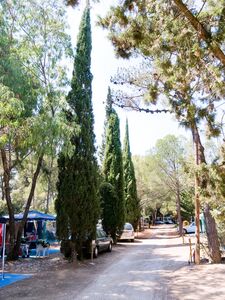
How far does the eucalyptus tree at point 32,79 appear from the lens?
945cm

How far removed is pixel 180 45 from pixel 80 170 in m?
9.73

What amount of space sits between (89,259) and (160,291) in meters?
6.97

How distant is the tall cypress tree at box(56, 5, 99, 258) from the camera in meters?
14.5

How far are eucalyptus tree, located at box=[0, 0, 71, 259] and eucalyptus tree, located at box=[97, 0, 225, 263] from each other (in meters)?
3.27

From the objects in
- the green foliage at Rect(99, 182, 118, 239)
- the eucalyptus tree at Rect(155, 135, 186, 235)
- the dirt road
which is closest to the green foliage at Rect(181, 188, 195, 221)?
the eucalyptus tree at Rect(155, 135, 186, 235)

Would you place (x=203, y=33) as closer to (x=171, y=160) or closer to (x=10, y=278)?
(x=10, y=278)

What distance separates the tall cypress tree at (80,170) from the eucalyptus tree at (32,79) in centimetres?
116

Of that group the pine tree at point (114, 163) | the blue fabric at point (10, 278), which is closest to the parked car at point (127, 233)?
the pine tree at point (114, 163)

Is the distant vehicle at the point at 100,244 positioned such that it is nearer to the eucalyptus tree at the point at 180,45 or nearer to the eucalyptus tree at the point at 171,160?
the eucalyptus tree at the point at 180,45

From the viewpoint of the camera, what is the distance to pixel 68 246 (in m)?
14.6

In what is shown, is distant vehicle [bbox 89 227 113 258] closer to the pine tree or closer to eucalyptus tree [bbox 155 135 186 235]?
the pine tree

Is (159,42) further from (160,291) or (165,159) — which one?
(165,159)

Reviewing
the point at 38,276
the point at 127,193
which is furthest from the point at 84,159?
the point at 127,193

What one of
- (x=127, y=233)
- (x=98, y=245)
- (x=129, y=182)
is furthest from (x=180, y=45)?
(x=129, y=182)
